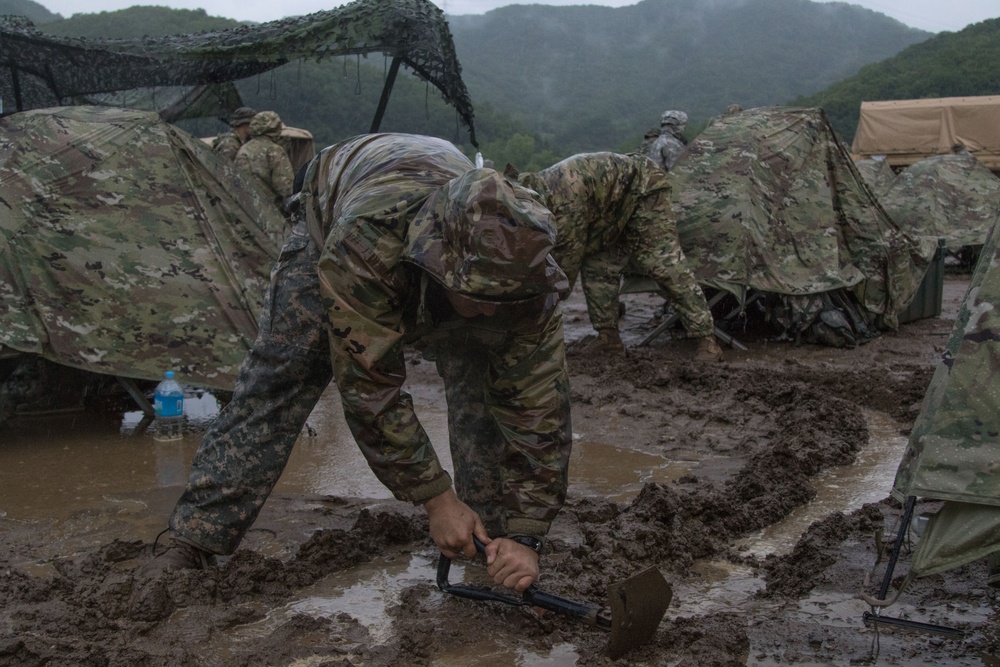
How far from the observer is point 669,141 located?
399 inches

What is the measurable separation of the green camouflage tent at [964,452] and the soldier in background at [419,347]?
38.6 inches

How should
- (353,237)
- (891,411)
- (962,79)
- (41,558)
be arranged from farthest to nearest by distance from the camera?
1. (962,79)
2. (891,411)
3. (41,558)
4. (353,237)

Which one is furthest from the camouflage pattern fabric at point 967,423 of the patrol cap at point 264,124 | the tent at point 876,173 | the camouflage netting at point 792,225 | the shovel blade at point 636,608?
the tent at point 876,173

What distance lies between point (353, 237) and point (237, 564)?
1376 mm

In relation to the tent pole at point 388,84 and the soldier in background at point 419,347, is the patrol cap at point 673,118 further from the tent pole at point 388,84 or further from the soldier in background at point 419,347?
the soldier in background at point 419,347

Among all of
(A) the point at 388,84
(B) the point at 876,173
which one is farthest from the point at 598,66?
(A) the point at 388,84

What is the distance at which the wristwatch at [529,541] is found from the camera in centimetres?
273

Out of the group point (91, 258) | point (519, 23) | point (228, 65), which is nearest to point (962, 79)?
point (228, 65)

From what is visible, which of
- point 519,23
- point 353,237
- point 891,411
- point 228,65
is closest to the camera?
point 353,237

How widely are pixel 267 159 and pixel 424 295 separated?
20.8ft

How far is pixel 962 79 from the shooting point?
2622 centimetres

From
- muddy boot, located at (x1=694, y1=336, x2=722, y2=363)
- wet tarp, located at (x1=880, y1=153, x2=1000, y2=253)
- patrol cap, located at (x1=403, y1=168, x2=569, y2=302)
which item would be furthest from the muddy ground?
wet tarp, located at (x1=880, y1=153, x2=1000, y2=253)

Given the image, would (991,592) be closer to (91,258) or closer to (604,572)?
(604,572)

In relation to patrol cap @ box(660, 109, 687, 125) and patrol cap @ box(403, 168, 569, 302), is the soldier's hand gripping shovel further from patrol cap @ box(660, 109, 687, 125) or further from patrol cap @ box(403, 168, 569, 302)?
patrol cap @ box(660, 109, 687, 125)
